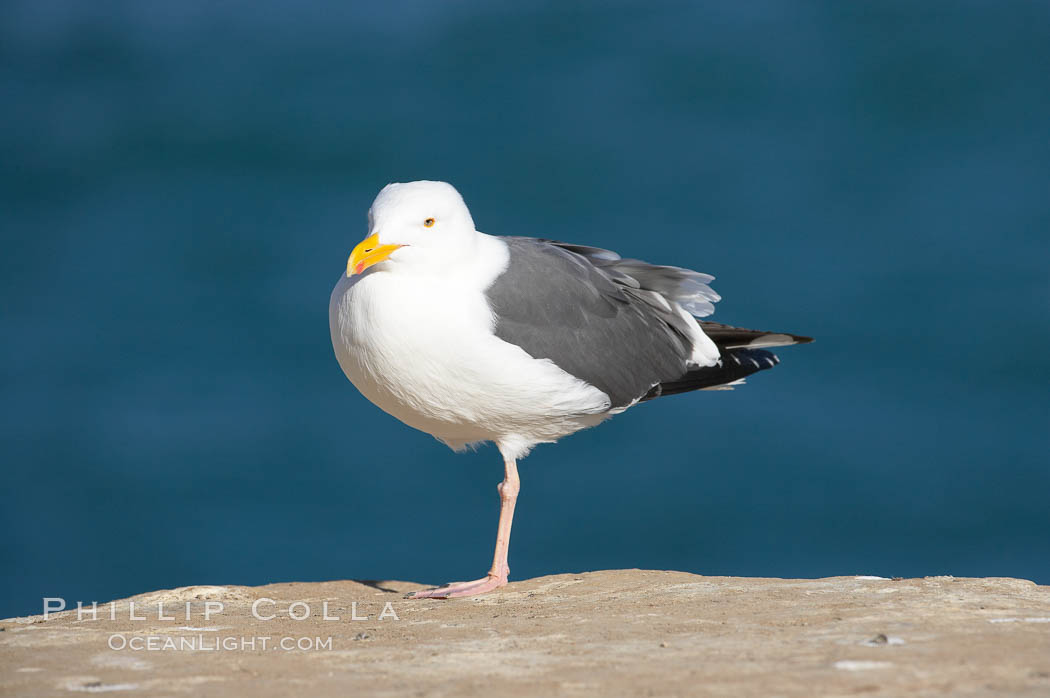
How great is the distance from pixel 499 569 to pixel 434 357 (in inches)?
35.2

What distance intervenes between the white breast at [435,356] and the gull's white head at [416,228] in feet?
0.26

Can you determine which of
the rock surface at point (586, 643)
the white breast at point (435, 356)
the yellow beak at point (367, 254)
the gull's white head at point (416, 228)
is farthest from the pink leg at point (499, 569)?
the yellow beak at point (367, 254)

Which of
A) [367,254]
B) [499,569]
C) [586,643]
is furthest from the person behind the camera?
[499,569]

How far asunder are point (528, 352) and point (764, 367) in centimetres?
144

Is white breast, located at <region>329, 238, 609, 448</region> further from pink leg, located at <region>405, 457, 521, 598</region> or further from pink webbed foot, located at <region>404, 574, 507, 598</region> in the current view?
pink webbed foot, located at <region>404, 574, 507, 598</region>

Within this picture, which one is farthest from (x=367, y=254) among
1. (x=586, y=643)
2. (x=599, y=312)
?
(x=586, y=643)

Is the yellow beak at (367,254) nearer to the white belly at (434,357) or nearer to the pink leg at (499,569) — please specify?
the white belly at (434,357)

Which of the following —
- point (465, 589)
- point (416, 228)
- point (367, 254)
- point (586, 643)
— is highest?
point (416, 228)

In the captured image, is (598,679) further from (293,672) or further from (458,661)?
(293,672)

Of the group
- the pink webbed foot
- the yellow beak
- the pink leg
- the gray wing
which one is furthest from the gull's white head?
the pink webbed foot

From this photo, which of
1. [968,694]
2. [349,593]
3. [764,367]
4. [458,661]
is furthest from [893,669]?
[764,367]

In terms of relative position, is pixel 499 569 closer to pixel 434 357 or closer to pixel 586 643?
pixel 434 357

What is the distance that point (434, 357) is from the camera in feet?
13.5

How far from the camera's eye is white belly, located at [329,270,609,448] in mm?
4098
